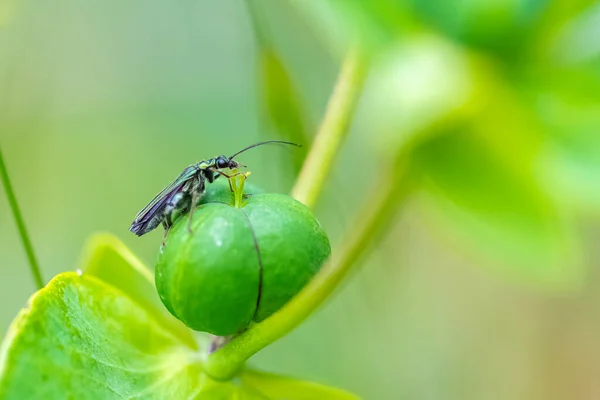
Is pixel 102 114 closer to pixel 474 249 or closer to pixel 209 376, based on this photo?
pixel 474 249

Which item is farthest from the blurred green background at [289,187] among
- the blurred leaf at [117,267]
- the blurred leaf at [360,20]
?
the blurred leaf at [117,267]

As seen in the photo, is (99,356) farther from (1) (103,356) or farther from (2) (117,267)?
(2) (117,267)

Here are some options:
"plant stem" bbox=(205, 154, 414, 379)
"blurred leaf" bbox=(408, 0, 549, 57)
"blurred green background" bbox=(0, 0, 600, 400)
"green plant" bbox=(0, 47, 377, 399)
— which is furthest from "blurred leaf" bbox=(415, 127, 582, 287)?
"green plant" bbox=(0, 47, 377, 399)

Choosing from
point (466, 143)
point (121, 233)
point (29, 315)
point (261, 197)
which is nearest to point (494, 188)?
point (466, 143)

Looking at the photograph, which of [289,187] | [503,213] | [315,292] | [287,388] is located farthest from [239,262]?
[503,213]

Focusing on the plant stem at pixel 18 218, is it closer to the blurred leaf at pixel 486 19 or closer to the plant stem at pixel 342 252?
the plant stem at pixel 342 252

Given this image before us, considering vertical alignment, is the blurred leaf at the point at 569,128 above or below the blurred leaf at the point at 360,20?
below
